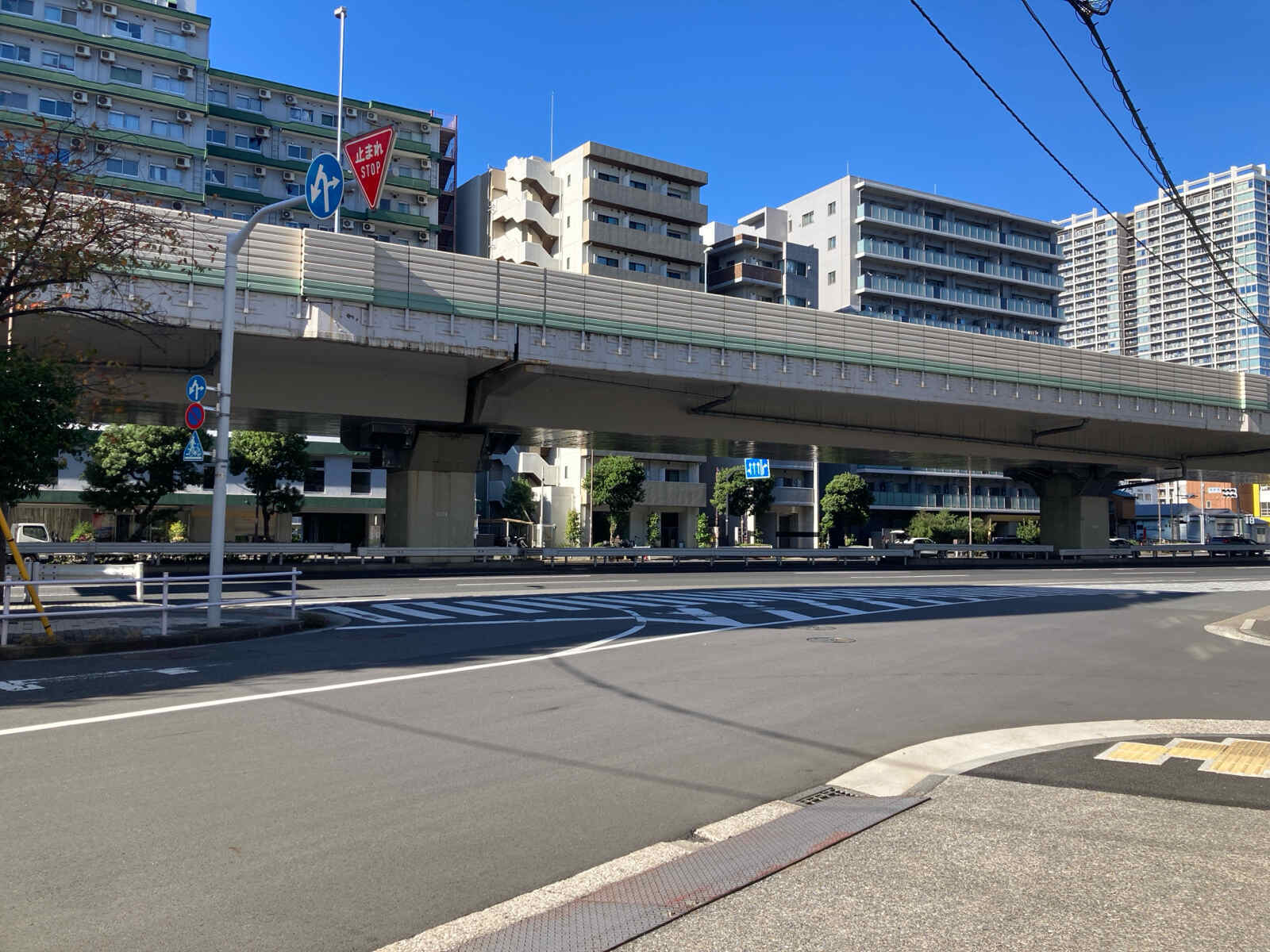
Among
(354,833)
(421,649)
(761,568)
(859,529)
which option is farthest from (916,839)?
(859,529)

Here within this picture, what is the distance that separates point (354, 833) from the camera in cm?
536

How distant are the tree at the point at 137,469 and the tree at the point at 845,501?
44887 mm

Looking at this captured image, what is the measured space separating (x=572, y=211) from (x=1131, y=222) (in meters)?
38.5

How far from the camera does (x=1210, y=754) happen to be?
7.37 meters

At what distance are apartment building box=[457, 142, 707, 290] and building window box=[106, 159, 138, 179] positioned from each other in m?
25.9

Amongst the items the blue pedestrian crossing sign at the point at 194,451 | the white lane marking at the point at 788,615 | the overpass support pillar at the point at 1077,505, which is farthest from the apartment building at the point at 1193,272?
the blue pedestrian crossing sign at the point at 194,451

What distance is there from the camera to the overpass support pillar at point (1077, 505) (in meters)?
54.6

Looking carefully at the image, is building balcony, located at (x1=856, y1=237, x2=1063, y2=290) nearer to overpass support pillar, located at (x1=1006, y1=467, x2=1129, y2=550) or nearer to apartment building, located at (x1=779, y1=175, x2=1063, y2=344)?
apartment building, located at (x1=779, y1=175, x2=1063, y2=344)

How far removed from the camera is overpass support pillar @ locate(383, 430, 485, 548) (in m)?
35.4

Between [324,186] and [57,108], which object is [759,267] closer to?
[57,108]

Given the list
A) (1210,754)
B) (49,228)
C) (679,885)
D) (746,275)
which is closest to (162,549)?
(49,228)

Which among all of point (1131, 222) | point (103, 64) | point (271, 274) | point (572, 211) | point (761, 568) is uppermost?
point (103, 64)

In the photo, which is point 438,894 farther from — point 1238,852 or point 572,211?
point 572,211

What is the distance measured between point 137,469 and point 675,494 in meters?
37.9
